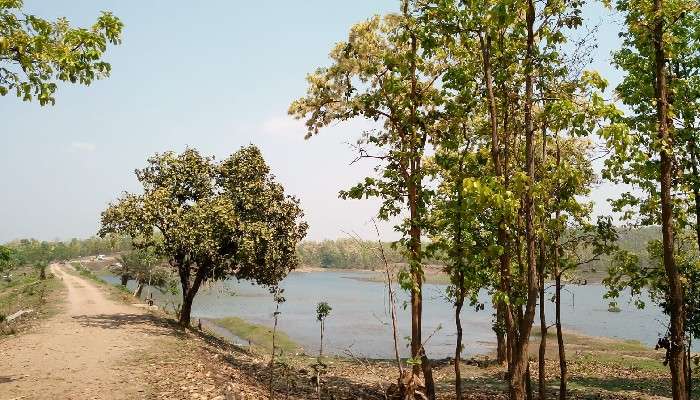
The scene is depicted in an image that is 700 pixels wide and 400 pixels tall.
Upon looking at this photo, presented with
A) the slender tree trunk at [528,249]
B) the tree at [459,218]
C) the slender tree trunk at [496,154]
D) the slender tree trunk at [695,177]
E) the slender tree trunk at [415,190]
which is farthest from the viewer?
the slender tree trunk at [695,177]

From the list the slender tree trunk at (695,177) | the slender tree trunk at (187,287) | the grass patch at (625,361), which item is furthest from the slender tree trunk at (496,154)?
the grass patch at (625,361)

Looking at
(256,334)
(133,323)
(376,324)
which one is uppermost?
(133,323)

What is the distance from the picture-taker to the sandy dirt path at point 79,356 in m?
14.7

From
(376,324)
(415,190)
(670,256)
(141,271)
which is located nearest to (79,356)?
(415,190)

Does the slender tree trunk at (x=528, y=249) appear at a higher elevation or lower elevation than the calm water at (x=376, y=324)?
higher

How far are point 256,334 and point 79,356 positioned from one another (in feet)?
124

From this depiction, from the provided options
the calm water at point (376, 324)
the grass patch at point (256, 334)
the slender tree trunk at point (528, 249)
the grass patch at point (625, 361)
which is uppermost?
the slender tree trunk at point (528, 249)

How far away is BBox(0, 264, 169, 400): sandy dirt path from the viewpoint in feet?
48.2

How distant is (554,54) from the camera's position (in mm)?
11656

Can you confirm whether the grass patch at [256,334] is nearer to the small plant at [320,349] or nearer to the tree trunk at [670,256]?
the small plant at [320,349]

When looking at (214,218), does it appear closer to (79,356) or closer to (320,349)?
(79,356)

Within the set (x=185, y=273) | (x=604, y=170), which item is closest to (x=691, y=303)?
(x=604, y=170)

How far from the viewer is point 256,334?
55.8 metres

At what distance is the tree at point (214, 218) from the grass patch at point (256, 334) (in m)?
22.2
